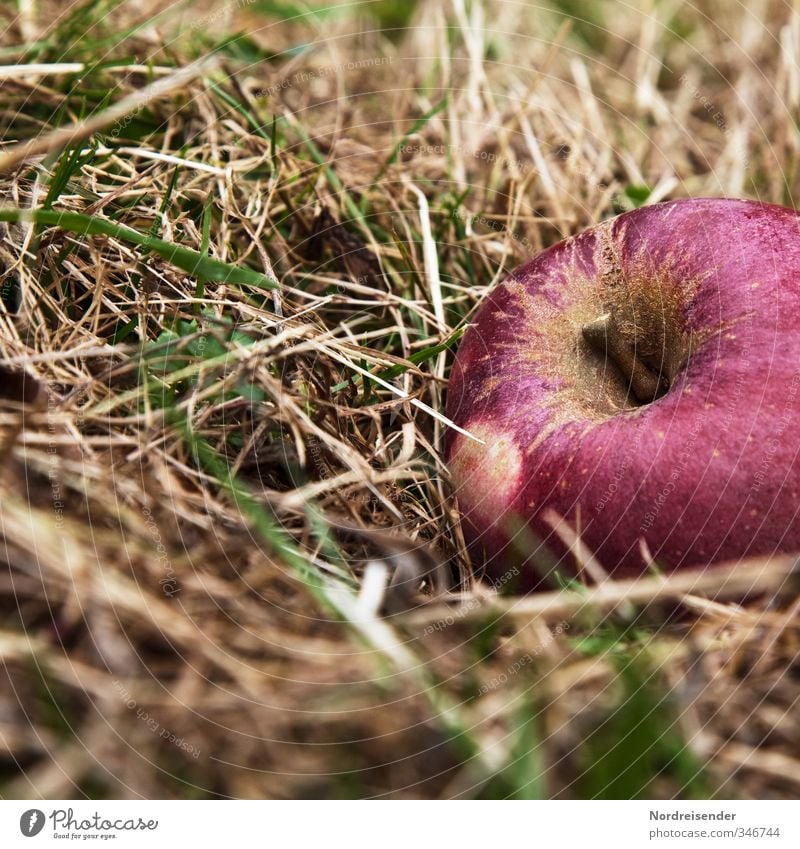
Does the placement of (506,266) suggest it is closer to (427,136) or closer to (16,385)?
(427,136)

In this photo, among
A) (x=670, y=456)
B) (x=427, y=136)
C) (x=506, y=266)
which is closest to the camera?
(x=670, y=456)

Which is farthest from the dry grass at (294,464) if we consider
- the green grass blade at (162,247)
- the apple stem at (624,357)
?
the apple stem at (624,357)

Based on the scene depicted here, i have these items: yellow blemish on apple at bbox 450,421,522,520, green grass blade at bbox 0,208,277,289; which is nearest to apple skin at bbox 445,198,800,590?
yellow blemish on apple at bbox 450,421,522,520

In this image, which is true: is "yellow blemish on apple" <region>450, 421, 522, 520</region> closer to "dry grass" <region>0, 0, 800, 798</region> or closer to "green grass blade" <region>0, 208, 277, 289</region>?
"dry grass" <region>0, 0, 800, 798</region>

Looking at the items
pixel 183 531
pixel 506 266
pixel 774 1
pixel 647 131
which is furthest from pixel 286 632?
pixel 774 1

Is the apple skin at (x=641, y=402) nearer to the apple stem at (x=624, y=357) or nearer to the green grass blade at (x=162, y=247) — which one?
the apple stem at (x=624, y=357)

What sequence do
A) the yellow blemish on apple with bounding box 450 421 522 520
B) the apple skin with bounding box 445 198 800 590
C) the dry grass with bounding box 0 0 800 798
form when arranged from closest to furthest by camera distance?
the dry grass with bounding box 0 0 800 798, the apple skin with bounding box 445 198 800 590, the yellow blemish on apple with bounding box 450 421 522 520
